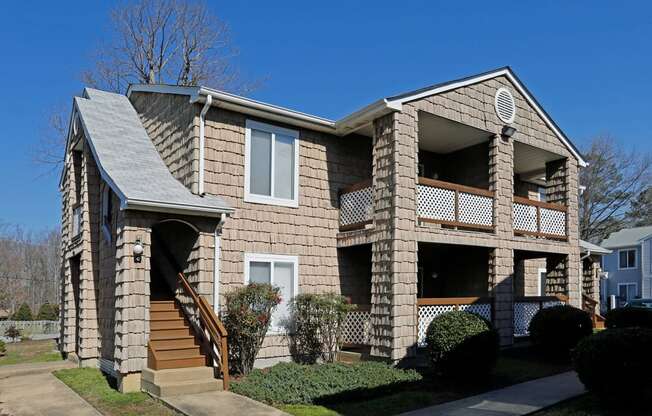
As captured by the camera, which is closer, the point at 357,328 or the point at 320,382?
the point at 320,382

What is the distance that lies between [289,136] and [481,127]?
4964mm

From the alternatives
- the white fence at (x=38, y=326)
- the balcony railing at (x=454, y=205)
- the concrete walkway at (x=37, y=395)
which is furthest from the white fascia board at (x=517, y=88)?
the white fence at (x=38, y=326)

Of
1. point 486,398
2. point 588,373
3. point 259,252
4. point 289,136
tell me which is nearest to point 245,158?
point 289,136

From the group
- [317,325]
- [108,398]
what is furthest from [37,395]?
[317,325]

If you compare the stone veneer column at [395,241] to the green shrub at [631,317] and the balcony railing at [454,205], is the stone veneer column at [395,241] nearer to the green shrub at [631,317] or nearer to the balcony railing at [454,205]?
the balcony railing at [454,205]

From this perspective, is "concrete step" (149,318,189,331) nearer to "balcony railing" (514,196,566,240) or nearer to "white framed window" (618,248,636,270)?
"balcony railing" (514,196,566,240)

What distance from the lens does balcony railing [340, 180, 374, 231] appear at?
12.9m

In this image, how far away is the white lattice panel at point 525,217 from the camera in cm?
1492

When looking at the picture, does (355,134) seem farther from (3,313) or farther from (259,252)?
(3,313)

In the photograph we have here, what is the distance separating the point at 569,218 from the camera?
16.4 meters

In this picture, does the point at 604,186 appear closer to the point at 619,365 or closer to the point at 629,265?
the point at 629,265

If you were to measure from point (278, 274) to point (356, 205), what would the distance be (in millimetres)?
2522

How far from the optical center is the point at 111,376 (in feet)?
37.8

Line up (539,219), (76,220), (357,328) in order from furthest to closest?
(539,219) → (76,220) → (357,328)
